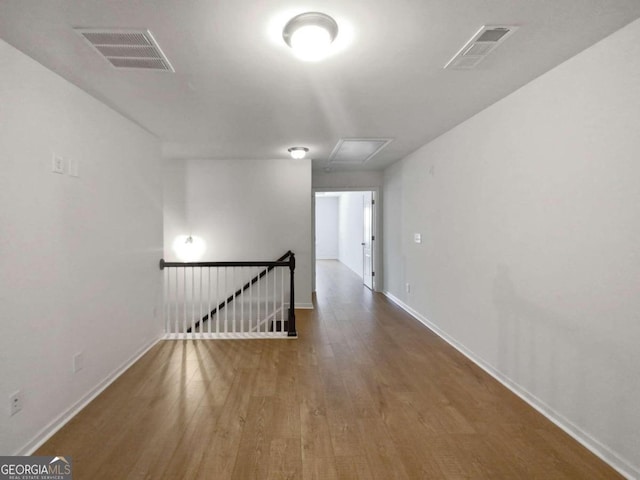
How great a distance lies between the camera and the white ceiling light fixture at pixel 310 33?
1.69 m

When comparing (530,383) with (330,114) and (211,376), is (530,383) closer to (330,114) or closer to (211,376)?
(211,376)

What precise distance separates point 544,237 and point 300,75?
7.12ft

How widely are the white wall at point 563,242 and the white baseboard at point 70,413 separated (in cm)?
346

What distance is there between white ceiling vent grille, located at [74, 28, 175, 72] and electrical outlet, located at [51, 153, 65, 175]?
777mm

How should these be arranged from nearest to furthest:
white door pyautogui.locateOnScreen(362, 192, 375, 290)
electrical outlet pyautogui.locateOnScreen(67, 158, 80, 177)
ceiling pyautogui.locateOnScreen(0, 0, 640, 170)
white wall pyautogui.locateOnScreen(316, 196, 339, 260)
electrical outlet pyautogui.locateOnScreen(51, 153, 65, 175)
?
ceiling pyautogui.locateOnScreen(0, 0, 640, 170) → electrical outlet pyautogui.locateOnScreen(51, 153, 65, 175) → electrical outlet pyautogui.locateOnScreen(67, 158, 80, 177) → white door pyautogui.locateOnScreen(362, 192, 375, 290) → white wall pyautogui.locateOnScreen(316, 196, 339, 260)

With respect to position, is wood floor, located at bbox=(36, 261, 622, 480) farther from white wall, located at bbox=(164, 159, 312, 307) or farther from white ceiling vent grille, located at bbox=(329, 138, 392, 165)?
white ceiling vent grille, located at bbox=(329, 138, 392, 165)

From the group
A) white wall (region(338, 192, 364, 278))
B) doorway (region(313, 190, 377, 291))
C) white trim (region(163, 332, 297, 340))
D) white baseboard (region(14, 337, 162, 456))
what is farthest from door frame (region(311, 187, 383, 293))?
white baseboard (region(14, 337, 162, 456))

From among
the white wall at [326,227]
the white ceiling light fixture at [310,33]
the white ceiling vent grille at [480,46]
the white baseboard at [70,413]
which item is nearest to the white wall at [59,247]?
the white baseboard at [70,413]

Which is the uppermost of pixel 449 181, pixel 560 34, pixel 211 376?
pixel 560 34

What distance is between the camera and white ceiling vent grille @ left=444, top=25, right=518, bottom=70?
1.82 m

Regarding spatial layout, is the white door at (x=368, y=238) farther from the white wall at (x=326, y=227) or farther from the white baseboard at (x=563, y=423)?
the white wall at (x=326, y=227)

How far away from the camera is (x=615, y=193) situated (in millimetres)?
1867

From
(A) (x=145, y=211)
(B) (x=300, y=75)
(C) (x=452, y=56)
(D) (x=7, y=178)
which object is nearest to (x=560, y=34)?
(C) (x=452, y=56)

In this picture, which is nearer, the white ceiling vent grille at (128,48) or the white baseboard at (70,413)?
the white ceiling vent grille at (128,48)
